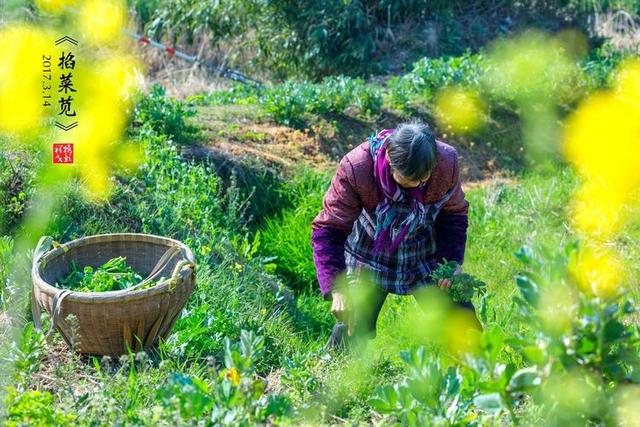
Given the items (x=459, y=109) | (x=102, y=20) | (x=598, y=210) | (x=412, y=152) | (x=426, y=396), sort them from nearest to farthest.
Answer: (x=426, y=396) → (x=412, y=152) → (x=598, y=210) → (x=459, y=109) → (x=102, y=20)

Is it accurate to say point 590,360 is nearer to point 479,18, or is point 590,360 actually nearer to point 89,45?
point 479,18

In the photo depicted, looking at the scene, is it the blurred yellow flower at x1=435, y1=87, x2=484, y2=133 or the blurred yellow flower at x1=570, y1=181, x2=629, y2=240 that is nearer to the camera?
the blurred yellow flower at x1=570, y1=181, x2=629, y2=240

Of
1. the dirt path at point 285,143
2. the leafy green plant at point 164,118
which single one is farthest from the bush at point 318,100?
the leafy green plant at point 164,118

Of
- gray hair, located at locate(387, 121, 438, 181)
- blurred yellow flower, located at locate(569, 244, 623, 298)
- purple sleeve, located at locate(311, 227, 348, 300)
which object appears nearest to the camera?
blurred yellow flower, located at locate(569, 244, 623, 298)

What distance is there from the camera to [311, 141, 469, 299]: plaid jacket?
348 centimetres

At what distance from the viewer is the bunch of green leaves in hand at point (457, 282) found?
3.41 meters

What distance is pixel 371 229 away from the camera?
144 inches

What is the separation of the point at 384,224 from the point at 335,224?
0.67 ft

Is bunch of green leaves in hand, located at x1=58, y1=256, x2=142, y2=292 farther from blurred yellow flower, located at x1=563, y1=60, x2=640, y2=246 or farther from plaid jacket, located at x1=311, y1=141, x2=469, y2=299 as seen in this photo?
blurred yellow flower, located at x1=563, y1=60, x2=640, y2=246

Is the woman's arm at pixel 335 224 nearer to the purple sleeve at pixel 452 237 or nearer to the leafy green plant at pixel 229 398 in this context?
the purple sleeve at pixel 452 237

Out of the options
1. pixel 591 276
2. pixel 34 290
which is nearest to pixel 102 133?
pixel 34 290

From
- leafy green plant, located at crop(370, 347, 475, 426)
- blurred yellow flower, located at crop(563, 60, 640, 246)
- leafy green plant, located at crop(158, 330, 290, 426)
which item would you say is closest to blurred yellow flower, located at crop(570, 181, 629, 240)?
blurred yellow flower, located at crop(563, 60, 640, 246)

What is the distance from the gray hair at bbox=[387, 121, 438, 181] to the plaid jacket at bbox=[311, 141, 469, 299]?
9.3 inches

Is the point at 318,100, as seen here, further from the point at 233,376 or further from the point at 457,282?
the point at 233,376
